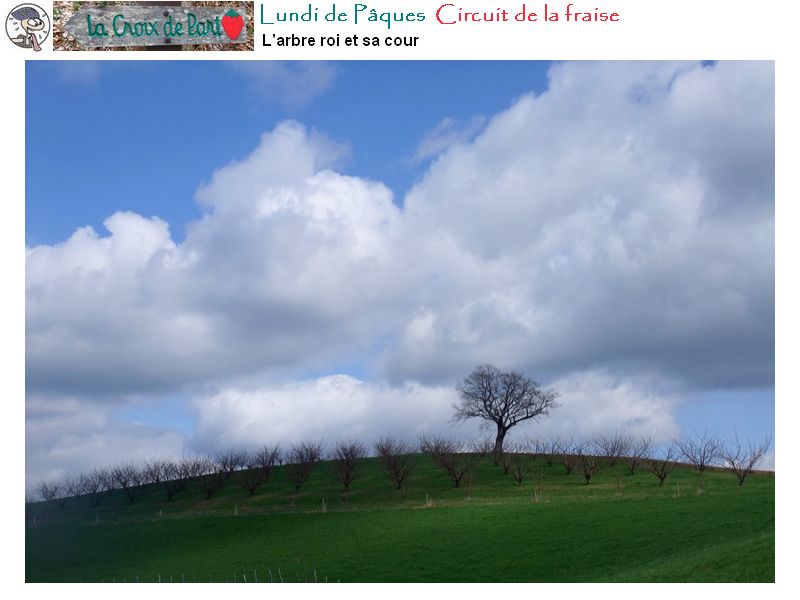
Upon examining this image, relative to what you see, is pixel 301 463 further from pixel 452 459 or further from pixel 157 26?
pixel 157 26

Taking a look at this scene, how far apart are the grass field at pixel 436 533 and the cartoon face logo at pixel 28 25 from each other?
925 inches

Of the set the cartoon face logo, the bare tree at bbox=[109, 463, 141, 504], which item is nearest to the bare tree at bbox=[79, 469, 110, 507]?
the bare tree at bbox=[109, 463, 141, 504]

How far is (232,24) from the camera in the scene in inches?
806

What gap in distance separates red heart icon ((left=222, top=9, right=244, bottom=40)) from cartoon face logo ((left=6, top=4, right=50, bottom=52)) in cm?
472

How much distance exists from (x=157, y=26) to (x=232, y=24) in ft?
6.71

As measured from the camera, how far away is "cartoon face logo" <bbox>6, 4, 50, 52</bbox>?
2009cm

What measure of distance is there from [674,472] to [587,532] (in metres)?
22.5

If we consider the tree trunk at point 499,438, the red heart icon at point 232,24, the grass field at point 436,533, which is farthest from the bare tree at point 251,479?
A: the red heart icon at point 232,24

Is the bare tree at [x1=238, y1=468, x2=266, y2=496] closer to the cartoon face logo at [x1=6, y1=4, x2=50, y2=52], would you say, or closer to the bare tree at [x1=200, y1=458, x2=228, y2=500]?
the bare tree at [x1=200, y1=458, x2=228, y2=500]

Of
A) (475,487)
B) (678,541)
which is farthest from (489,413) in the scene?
(678,541)

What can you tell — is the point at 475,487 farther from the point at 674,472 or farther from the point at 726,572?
the point at 726,572

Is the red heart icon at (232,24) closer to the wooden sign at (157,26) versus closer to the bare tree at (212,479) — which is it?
the wooden sign at (157,26)

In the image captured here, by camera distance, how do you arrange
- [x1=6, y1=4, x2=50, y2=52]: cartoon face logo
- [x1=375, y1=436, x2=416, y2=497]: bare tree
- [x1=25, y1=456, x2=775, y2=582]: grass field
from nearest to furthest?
[x1=6, y1=4, x2=50, y2=52]: cartoon face logo → [x1=25, y1=456, x2=775, y2=582]: grass field → [x1=375, y1=436, x2=416, y2=497]: bare tree

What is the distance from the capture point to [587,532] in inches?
1459
